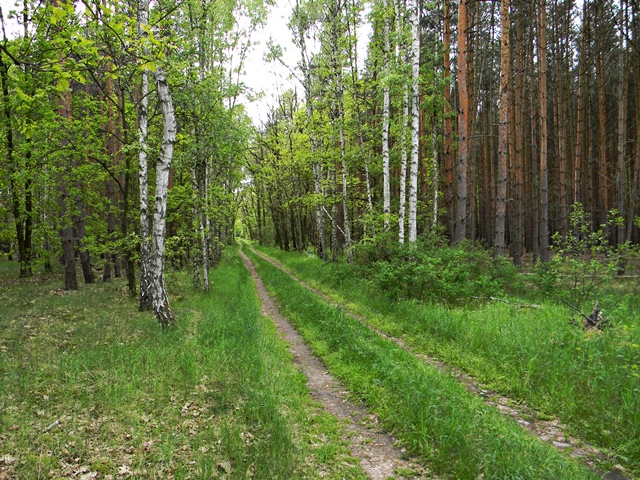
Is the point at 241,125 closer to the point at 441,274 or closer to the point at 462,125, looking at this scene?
the point at 462,125

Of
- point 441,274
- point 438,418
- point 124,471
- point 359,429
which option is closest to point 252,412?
point 359,429

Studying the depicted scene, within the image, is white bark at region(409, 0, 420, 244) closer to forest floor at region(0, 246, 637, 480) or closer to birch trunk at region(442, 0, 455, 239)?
birch trunk at region(442, 0, 455, 239)

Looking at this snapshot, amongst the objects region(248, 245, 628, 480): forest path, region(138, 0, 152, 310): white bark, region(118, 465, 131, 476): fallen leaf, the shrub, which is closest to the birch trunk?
the shrub

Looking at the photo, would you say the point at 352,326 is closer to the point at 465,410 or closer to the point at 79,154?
the point at 465,410

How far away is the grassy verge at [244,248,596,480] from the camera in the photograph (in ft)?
12.4

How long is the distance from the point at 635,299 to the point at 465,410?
954 centimetres

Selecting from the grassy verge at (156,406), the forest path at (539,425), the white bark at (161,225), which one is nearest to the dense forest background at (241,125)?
the white bark at (161,225)

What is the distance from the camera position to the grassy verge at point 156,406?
3850 millimetres

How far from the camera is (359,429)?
4.96 meters

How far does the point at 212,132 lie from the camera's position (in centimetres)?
1353

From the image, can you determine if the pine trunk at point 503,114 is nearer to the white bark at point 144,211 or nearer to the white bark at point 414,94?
the white bark at point 414,94

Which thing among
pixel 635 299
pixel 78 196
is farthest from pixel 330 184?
pixel 635 299

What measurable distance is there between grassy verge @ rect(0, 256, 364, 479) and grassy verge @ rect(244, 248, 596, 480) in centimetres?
90

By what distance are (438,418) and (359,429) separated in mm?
1115
